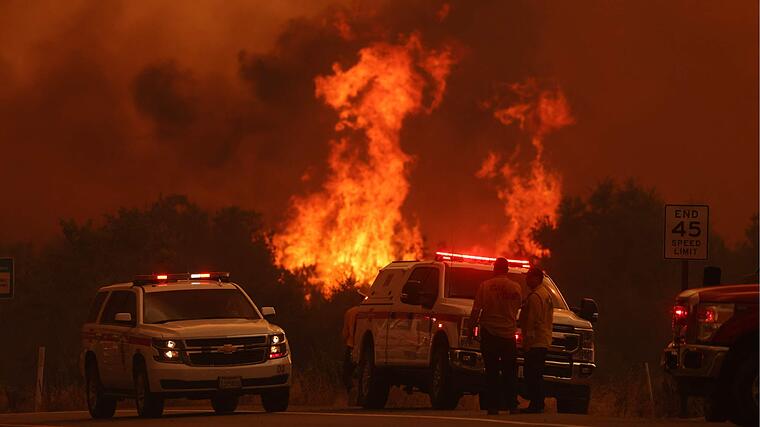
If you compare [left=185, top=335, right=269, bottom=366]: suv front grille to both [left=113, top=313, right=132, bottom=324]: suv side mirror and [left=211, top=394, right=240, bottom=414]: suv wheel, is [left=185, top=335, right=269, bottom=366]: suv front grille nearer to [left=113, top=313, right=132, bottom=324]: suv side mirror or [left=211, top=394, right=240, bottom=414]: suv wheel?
[left=113, top=313, right=132, bottom=324]: suv side mirror

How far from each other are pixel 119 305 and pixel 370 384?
377cm

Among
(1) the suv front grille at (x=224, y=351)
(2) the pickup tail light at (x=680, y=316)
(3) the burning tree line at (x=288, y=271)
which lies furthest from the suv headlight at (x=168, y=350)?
(3) the burning tree line at (x=288, y=271)

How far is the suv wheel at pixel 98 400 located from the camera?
26.0 m

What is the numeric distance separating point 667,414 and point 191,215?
3588 inches

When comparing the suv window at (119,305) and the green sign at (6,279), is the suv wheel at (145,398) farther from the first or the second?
the green sign at (6,279)

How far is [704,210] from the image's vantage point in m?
25.7

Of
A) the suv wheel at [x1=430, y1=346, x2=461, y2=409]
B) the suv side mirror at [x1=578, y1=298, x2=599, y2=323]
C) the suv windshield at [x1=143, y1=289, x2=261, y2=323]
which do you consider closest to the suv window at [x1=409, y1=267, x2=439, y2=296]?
the suv wheel at [x1=430, y1=346, x2=461, y2=409]

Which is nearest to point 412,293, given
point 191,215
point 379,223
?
point 379,223

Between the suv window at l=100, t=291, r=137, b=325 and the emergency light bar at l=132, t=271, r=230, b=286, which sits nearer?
the suv window at l=100, t=291, r=137, b=325

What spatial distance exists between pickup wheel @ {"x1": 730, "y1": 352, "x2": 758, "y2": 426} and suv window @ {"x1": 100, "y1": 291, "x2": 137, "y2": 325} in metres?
10.0

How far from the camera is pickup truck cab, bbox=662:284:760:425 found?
59.3 ft

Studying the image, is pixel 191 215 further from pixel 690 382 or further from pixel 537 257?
pixel 690 382

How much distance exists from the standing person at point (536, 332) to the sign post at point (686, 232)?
2972 millimetres

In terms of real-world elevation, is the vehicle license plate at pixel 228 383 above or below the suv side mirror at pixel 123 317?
below
